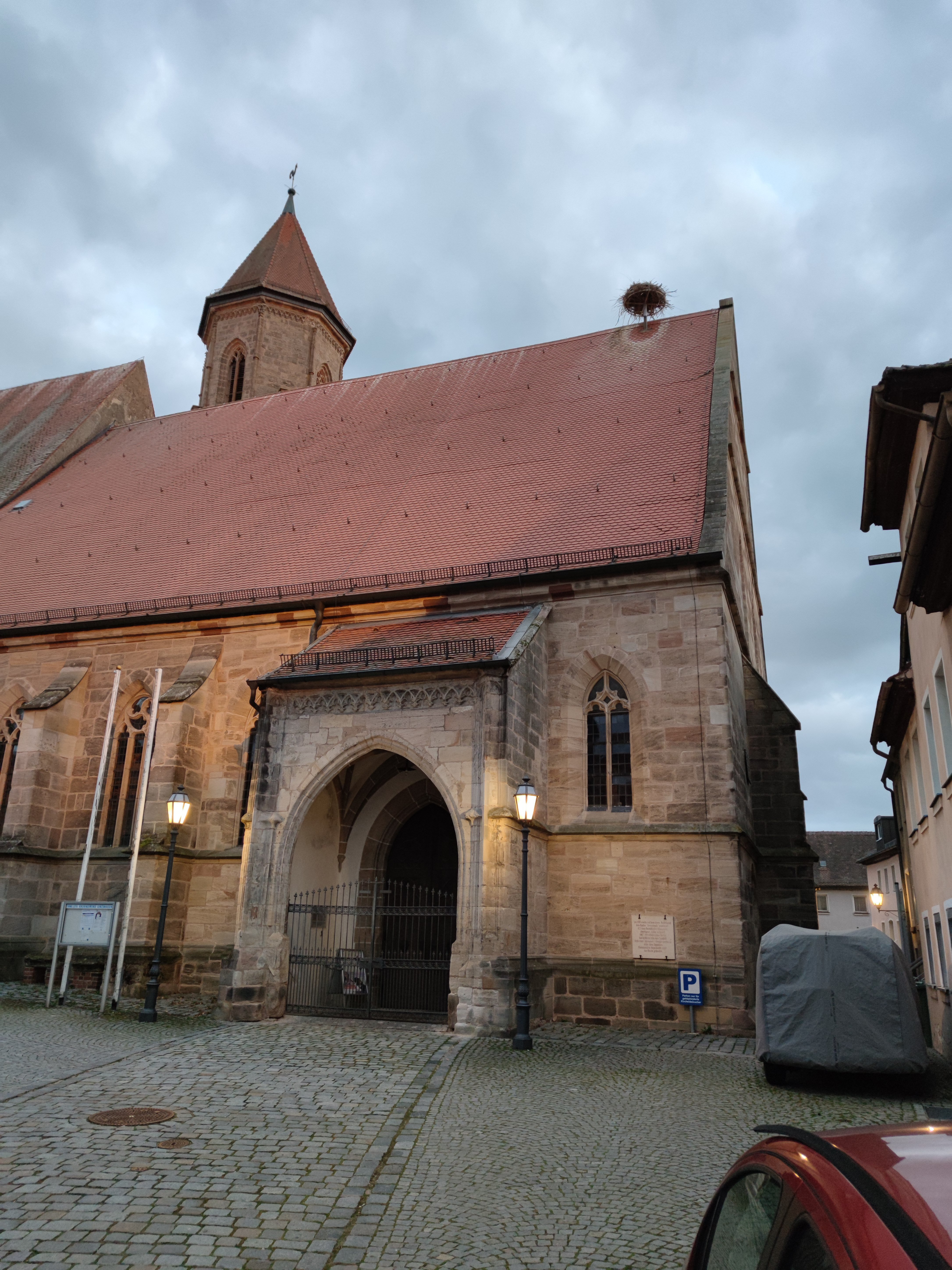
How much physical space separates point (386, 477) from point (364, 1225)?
15.9m

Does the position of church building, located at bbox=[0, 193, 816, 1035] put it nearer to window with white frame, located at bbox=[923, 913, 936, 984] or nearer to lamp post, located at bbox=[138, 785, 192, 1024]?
lamp post, located at bbox=[138, 785, 192, 1024]

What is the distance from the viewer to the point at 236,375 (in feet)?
99.4

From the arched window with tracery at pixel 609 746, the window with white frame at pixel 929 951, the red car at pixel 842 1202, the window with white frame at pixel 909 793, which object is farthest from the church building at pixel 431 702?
the red car at pixel 842 1202

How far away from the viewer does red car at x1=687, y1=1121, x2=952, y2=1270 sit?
52.2 inches

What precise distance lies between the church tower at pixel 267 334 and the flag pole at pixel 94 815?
51.2ft

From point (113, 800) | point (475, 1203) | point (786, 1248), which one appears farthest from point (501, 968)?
point (786, 1248)

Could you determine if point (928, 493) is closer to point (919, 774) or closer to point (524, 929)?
point (524, 929)

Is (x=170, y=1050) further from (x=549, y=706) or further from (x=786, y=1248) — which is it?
(x=786, y=1248)

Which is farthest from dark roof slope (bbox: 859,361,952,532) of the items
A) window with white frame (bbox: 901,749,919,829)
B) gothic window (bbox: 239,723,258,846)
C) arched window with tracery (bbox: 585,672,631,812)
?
gothic window (bbox: 239,723,258,846)

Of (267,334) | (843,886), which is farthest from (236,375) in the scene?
(843,886)

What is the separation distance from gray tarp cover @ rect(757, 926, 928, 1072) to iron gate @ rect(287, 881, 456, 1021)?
15.9 ft

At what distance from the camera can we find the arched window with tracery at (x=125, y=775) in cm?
1691

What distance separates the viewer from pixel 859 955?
28.6ft

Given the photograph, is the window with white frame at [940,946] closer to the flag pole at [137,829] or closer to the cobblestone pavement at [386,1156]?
the cobblestone pavement at [386,1156]
